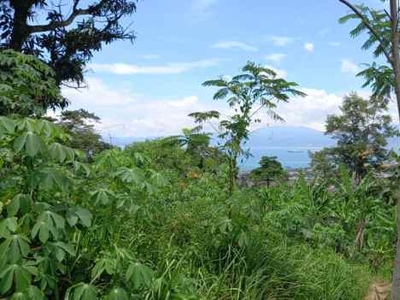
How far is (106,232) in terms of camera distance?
2613mm

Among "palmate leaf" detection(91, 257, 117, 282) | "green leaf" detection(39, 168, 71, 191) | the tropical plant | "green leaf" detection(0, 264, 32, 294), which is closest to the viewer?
"green leaf" detection(0, 264, 32, 294)

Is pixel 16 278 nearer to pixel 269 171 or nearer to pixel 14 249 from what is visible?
pixel 14 249

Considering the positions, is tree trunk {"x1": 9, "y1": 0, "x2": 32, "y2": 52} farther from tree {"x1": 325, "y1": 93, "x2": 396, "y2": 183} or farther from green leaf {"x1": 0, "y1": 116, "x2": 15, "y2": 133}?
tree {"x1": 325, "y1": 93, "x2": 396, "y2": 183}

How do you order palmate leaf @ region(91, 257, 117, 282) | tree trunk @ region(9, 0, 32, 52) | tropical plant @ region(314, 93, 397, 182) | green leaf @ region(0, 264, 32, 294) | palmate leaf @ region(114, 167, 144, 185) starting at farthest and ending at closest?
tropical plant @ region(314, 93, 397, 182)
tree trunk @ region(9, 0, 32, 52)
palmate leaf @ region(114, 167, 144, 185)
palmate leaf @ region(91, 257, 117, 282)
green leaf @ region(0, 264, 32, 294)

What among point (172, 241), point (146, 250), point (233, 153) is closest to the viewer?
point (146, 250)

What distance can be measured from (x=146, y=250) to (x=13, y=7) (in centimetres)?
1019

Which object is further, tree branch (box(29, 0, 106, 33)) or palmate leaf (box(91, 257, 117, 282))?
tree branch (box(29, 0, 106, 33))

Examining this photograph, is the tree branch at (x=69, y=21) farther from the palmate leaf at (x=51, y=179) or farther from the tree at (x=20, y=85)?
the palmate leaf at (x=51, y=179)

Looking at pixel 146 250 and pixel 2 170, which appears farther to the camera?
pixel 146 250

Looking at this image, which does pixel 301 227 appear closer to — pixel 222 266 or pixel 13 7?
pixel 222 266

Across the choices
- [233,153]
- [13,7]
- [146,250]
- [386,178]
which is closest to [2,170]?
[146,250]

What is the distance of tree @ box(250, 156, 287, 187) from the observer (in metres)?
7.28

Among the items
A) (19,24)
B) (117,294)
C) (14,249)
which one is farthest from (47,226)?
(19,24)

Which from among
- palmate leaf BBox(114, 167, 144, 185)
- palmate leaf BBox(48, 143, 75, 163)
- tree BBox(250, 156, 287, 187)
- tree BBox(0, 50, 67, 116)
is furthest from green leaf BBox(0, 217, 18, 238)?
tree BBox(250, 156, 287, 187)
